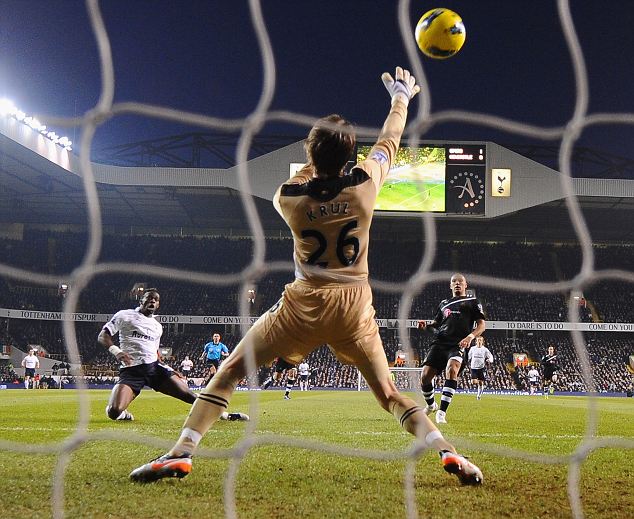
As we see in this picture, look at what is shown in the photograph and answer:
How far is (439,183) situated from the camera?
2294cm

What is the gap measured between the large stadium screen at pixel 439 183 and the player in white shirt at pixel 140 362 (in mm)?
15299

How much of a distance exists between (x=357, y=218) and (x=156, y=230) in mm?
32491

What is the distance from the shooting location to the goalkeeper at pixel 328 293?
3.57 m

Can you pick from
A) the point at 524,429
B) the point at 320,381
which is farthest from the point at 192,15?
the point at 320,381

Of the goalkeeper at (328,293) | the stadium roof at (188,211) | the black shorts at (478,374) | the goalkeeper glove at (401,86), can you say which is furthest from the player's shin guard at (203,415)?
the stadium roof at (188,211)

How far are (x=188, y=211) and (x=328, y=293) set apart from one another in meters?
28.6

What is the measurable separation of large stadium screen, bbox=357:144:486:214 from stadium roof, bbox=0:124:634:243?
5106 mm

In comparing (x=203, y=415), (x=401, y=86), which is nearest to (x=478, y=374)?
(x=401, y=86)

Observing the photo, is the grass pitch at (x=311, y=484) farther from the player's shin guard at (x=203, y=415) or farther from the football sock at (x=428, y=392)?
the football sock at (x=428, y=392)

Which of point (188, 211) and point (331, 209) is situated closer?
point (331, 209)

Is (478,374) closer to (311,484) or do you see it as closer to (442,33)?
(442,33)

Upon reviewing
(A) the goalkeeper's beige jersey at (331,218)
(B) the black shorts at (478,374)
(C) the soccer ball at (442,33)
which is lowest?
(B) the black shorts at (478,374)

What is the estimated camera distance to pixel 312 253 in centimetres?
368

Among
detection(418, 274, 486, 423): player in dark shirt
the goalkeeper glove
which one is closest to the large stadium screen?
detection(418, 274, 486, 423): player in dark shirt
